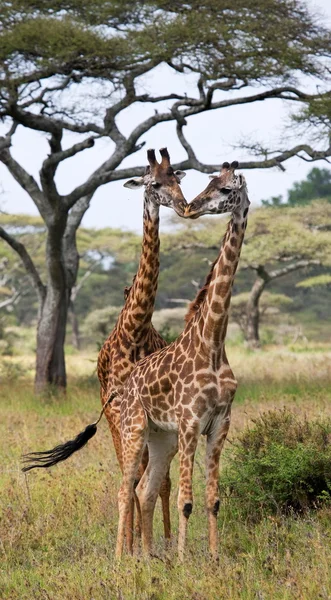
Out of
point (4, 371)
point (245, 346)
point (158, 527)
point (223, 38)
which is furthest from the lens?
point (245, 346)

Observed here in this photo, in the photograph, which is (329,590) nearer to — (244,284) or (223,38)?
(223,38)

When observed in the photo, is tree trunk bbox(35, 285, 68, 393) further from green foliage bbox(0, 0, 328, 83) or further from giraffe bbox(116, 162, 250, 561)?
giraffe bbox(116, 162, 250, 561)

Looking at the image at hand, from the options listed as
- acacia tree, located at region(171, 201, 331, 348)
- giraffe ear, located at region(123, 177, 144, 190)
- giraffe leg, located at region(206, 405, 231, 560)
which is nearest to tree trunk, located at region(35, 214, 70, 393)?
giraffe ear, located at region(123, 177, 144, 190)

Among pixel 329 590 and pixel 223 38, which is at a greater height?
pixel 223 38

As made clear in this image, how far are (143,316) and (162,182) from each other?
3.04 ft

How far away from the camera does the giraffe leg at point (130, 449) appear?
5168 mm

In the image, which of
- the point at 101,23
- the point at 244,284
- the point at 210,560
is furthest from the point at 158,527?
the point at 244,284

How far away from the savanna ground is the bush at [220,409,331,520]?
0.41 ft

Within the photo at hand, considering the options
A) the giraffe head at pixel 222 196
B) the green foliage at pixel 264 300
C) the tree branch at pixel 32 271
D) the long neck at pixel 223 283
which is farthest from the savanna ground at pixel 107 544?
the green foliage at pixel 264 300

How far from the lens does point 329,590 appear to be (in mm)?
4223

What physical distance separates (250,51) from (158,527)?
912cm

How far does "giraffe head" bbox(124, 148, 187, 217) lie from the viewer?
515cm

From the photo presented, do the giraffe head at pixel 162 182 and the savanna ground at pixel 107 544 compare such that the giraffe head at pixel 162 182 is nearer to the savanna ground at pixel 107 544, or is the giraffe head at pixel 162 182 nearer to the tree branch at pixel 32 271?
the savanna ground at pixel 107 544

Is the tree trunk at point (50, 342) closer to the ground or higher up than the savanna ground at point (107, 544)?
higher up
